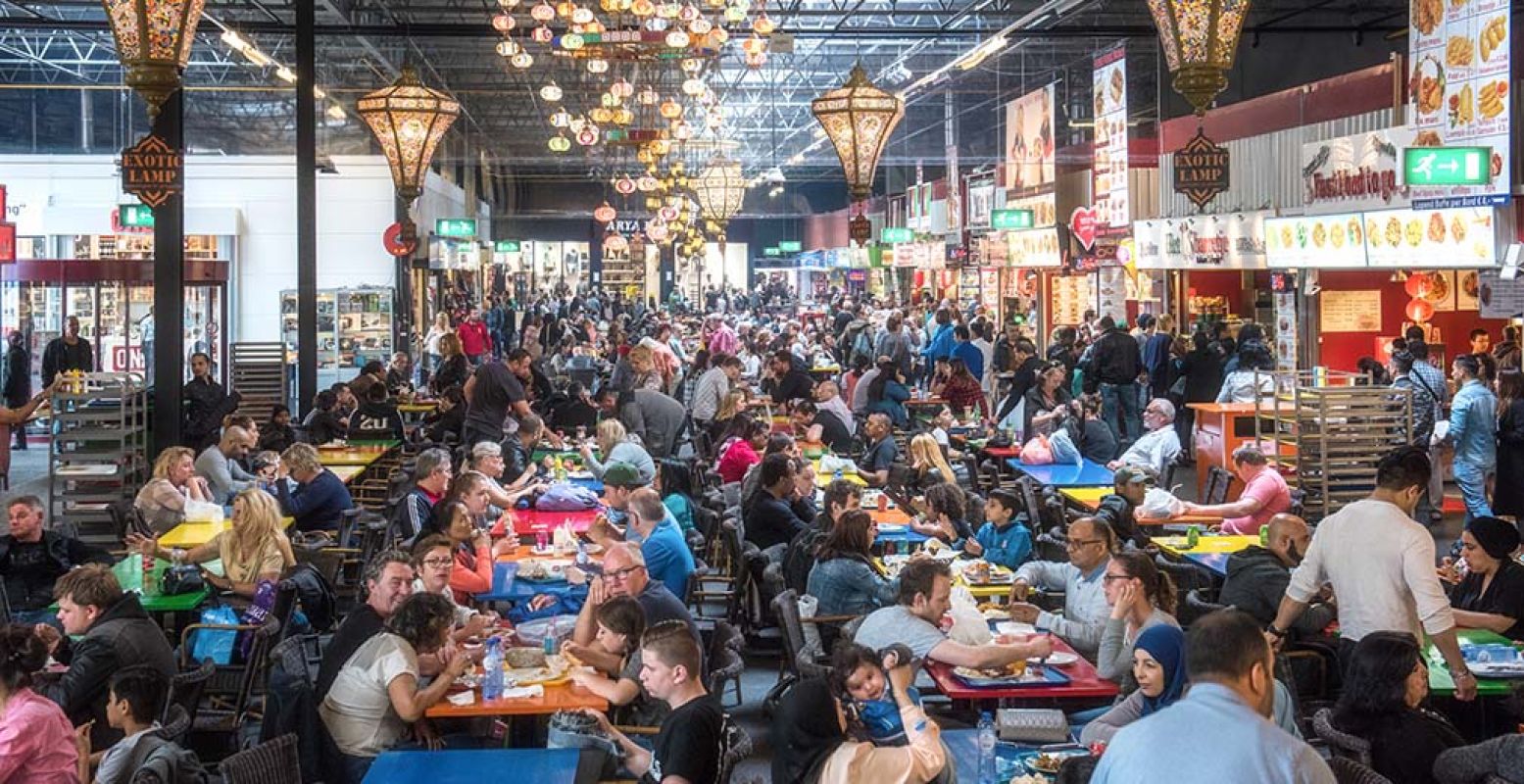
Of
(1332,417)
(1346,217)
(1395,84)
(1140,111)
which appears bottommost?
(1332,417)

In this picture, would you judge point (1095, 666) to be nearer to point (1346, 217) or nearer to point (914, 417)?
point (1346, 217)

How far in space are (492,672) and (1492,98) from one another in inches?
394

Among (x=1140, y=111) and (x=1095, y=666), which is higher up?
(x=1140, y=111)

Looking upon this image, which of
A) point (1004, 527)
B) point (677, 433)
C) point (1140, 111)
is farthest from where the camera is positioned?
point (1140, 111)

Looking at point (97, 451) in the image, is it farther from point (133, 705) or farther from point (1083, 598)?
point (1083, 598)

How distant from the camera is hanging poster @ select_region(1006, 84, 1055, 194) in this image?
2614cm

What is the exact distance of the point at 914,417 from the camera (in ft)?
63.8

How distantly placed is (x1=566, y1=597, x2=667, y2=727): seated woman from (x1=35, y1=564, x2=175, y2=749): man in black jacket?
172 cm

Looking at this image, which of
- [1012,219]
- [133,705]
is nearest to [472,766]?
[133,705]

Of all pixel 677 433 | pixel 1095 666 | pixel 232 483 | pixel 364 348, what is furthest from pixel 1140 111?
pixel 1095 666

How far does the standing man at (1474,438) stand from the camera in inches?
533

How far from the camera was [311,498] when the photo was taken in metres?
11.1

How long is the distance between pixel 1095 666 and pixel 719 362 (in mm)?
11824

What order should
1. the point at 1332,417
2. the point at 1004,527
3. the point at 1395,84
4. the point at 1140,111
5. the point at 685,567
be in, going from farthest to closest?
the point at 1140,111 → the point at 1395,84 → the point at 1332,417 → the point at 1004,527 → the point at 685,567
